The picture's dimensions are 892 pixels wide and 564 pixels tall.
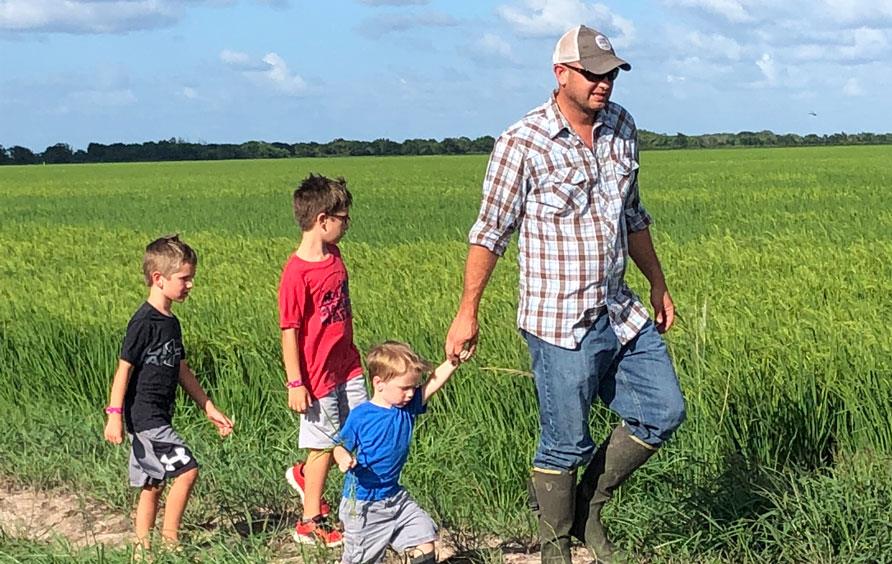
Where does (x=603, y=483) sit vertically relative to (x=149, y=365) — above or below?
below

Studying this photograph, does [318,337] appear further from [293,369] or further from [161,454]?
[161,454]

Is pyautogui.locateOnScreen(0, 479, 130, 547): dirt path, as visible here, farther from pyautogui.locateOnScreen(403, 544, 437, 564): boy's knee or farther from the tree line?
the tree line

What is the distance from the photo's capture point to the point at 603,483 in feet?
14.2

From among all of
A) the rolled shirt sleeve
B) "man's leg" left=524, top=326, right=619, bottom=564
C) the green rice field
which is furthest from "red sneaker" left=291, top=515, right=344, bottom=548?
the rolled shirt sleeve

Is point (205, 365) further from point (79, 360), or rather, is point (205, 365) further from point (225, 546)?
point (225, 546)

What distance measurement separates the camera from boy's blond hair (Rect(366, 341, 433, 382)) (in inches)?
157

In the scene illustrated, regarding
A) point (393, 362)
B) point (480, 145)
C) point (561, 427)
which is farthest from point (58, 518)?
point (480, 145)

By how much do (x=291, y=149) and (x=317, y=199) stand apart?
97764mm

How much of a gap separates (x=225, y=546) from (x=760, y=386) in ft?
7.96

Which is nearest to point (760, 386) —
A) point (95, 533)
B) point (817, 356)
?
point (817, 356)

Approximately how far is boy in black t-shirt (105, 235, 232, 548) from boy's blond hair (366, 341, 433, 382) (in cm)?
89

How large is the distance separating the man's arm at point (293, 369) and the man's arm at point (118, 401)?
1.83ft

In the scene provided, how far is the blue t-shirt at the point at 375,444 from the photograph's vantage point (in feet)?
13.3

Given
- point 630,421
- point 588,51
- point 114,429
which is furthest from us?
point 114,429
